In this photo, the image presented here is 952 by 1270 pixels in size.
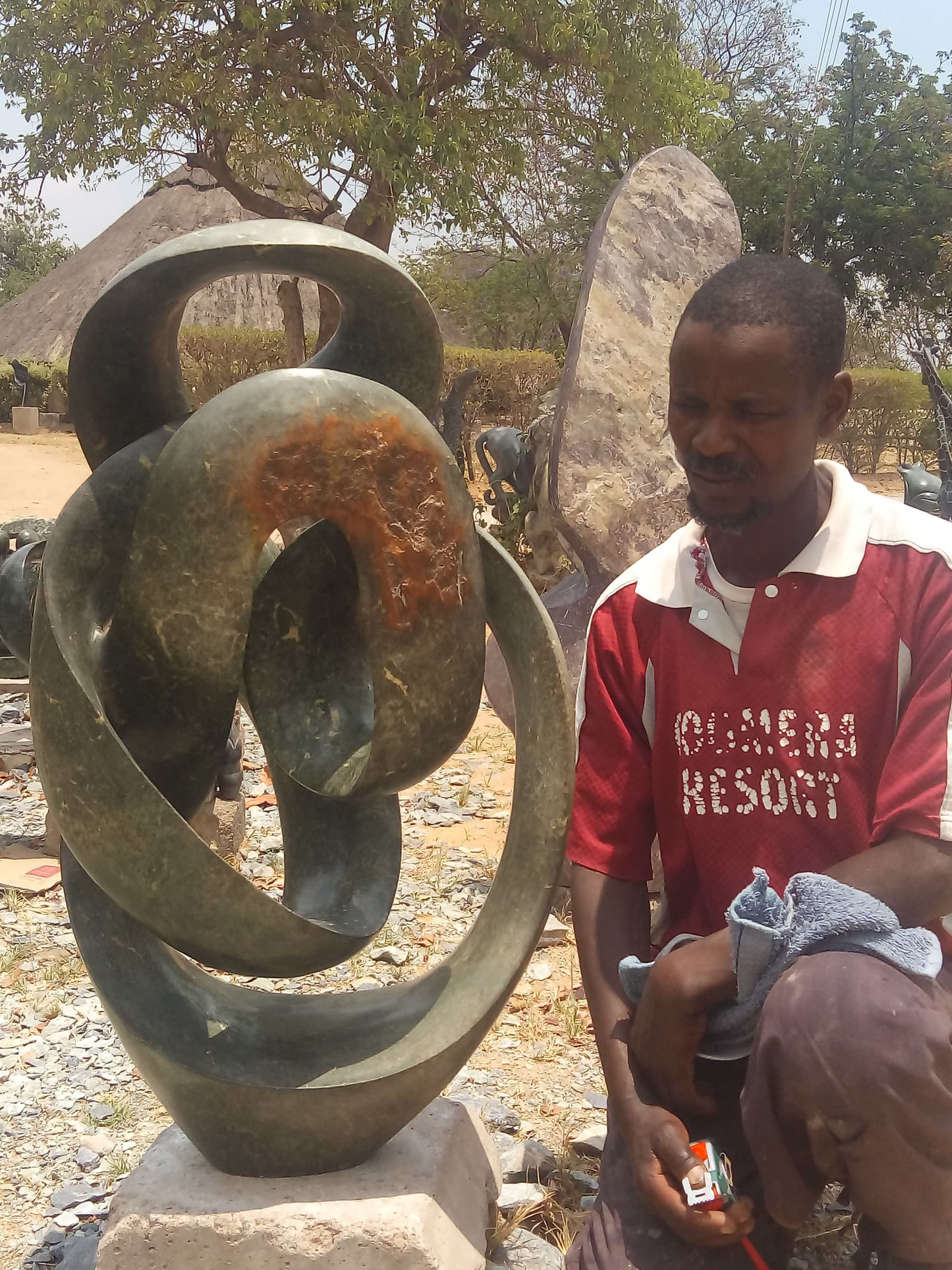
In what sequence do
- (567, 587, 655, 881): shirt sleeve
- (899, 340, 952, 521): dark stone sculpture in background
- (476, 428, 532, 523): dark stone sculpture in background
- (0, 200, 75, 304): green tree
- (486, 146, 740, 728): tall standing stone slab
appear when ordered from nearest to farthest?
(567, 587, 655, 881): shirt sleeve
(486, 146, 740, 728): tall standing stone slab
(899, 340, 952, 521): dark stone sculpture in background
(476, 428, 532, 523): dark stone sculpture in background
(0, 200, 75, 304): green tree

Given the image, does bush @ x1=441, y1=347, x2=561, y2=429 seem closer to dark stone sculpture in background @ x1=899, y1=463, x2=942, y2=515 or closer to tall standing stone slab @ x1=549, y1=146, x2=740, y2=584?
dark stone sculpture in background @ x1=899, y1=463, x2=942, y2=515

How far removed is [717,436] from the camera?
2078 mm

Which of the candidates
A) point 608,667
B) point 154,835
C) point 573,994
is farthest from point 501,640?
point 573,994

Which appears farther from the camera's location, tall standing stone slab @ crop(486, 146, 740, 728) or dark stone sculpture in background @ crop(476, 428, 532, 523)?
dark stone sculpture in background @ crop(476, 428, 532, 523)

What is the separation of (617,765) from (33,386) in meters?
21.9

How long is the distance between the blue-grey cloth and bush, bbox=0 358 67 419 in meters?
21.7

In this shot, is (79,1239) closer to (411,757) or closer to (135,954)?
(135,954)

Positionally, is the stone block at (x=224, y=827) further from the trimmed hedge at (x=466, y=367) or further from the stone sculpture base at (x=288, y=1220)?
the trimmed hedge at (x=466, y=367)

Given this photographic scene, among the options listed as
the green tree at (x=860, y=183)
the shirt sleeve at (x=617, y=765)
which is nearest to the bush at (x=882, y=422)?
the green tree at (x=860, y=183)

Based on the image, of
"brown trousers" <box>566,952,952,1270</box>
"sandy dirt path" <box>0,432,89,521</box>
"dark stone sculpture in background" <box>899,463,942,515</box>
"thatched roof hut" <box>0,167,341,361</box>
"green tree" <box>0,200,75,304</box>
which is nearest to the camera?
"brown trousers" <box>566,952,952,1270</box>

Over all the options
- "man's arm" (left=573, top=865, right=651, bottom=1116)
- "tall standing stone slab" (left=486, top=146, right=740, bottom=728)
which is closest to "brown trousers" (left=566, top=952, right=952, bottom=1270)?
"man's arm" (left=573, top=865, right=651, bottom=1116)

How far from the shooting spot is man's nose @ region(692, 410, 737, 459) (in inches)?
81.8

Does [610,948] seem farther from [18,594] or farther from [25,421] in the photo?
[25,421]

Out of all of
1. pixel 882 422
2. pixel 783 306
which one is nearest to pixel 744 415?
pixel 783 306
